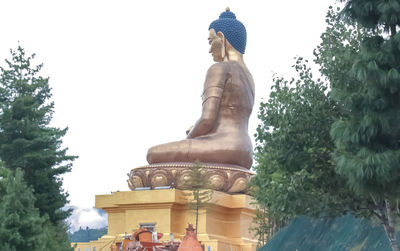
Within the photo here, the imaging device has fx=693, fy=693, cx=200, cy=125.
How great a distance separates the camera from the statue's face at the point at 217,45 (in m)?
25.4

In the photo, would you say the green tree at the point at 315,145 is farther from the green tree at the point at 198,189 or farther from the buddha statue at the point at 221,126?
the buddha statue at the point at 221,126

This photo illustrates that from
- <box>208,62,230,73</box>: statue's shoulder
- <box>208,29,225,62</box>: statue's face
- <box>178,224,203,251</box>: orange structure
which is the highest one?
<box>208,29,225,62</box>: statue's face

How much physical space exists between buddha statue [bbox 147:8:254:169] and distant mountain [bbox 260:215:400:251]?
240 inches

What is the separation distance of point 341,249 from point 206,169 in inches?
364

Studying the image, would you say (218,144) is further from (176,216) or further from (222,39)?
(222,39)

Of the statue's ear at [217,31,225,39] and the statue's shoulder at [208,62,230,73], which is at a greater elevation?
the statue's ear at [217,31,225,39]

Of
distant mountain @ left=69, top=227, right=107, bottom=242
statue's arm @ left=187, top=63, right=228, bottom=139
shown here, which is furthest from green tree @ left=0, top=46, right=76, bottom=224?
distant mountain @ left=69, top=227, right=107, bottom=242

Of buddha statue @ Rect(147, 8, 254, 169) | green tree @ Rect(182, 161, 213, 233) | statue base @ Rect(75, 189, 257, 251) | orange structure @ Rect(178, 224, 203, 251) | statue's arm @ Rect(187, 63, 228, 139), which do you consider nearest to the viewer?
orange structure @ Rect(178, 224, 203, 251)

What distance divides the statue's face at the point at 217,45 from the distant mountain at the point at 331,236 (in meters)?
9.28

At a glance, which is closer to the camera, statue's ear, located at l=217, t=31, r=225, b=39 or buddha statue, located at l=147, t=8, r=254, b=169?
buddha statue, located at l=147, t=8, r=254, b=169

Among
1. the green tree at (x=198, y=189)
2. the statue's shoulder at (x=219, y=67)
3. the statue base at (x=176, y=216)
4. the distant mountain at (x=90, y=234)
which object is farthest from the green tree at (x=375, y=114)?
the distant mountain at (x=90, y=234)

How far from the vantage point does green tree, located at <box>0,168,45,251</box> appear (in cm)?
1291

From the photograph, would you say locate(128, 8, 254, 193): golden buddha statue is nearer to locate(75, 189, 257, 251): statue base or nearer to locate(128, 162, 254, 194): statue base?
locate(128, 162, 254, 194): statue base

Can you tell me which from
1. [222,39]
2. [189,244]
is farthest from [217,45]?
[189,244]
